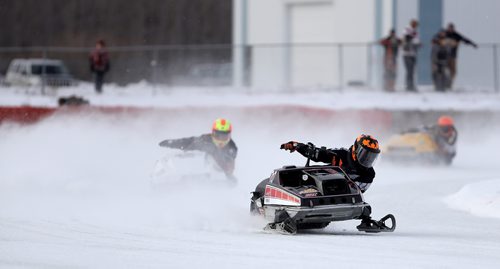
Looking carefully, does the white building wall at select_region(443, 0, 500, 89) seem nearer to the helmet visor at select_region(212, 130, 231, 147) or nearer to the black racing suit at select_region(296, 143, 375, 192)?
the helmet visor at select_region(212, 130, 231, 147)

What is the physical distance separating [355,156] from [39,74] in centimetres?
1749

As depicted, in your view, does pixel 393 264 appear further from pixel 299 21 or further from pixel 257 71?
pixel 299 21

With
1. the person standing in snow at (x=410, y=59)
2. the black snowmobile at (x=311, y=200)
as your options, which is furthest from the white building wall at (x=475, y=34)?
the black snowmobile at (x=311, y=200)

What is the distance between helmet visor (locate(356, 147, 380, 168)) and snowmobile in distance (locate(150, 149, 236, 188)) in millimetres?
3574

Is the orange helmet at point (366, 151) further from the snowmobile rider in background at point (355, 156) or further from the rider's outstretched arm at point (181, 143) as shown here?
the rider's outstretched arm at point (181, 143)

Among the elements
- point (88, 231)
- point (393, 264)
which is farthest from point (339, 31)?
point (393, 264)

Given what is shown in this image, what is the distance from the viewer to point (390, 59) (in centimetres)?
2694

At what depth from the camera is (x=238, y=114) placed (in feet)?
88.1

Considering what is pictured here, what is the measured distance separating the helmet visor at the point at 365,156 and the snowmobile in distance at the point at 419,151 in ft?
30.6

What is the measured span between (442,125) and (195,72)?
8006 mm

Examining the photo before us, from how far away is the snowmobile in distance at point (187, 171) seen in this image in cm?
1586

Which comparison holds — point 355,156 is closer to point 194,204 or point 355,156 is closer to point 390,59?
Answer: point 194,204

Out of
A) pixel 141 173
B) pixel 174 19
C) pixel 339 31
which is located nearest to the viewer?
pixel 141 173

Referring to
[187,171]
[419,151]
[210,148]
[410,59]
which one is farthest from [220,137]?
[410,59]
